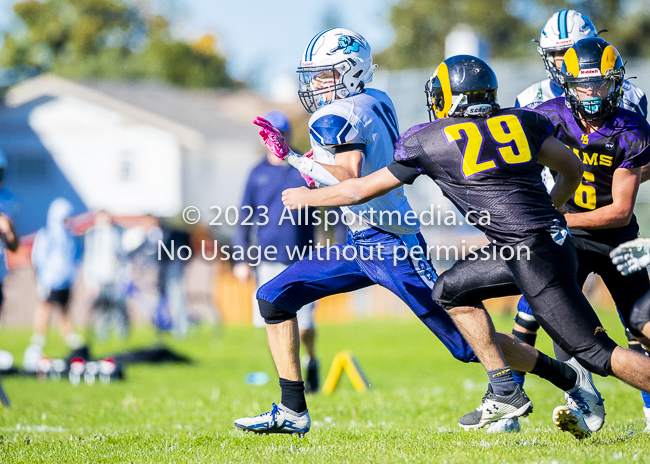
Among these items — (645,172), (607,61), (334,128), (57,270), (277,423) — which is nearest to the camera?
(334,128)

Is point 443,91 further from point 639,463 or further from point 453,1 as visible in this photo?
point 453,1

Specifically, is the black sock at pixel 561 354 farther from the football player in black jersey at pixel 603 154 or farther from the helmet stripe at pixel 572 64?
the helmet stripe at pixel 572 64

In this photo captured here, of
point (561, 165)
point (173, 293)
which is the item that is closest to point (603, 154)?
point (561, 165)

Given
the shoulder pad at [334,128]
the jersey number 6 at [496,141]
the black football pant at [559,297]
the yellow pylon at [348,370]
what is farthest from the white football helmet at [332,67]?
the yellow pylon at [348,370]

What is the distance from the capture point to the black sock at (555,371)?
4.31 meters

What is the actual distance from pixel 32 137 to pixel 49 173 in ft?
5.28

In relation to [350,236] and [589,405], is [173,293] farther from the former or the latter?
[589,405]

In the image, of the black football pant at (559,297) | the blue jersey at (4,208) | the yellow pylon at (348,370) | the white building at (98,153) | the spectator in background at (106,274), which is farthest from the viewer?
the white building at (98,153)

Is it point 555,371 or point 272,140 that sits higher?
point 272,140

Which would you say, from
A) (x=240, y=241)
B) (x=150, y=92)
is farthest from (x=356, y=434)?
(x=150, y=92)

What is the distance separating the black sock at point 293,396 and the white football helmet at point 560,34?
246 cm

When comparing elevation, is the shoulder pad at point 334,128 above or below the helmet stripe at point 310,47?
below

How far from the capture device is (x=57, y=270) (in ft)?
38.2

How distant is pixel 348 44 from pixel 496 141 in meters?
1.26
